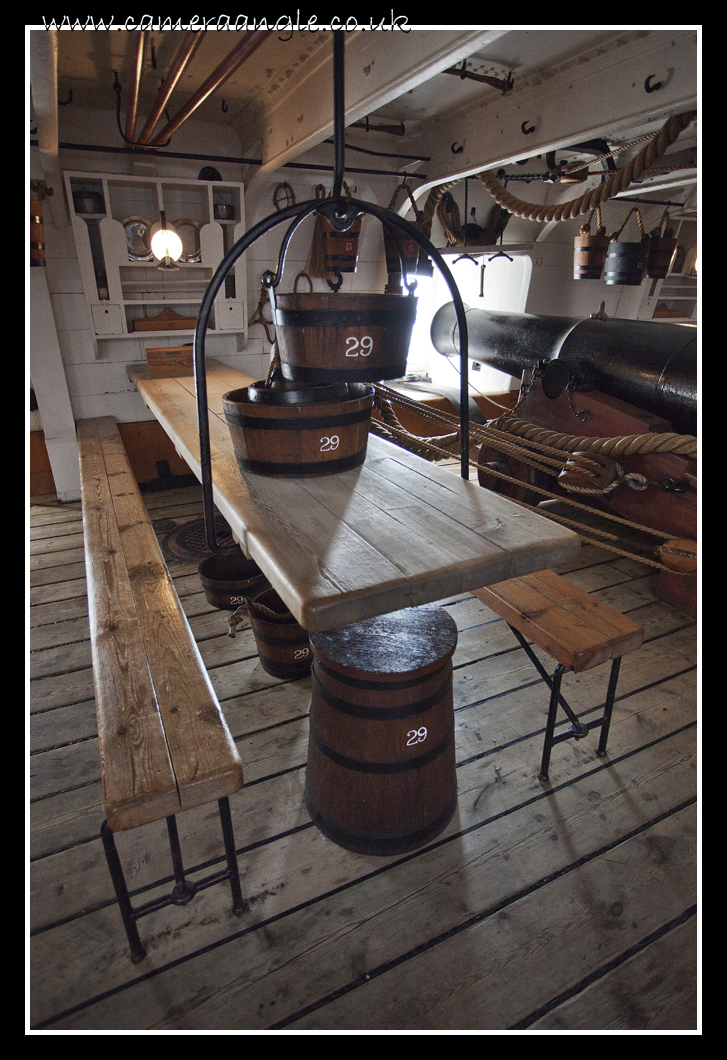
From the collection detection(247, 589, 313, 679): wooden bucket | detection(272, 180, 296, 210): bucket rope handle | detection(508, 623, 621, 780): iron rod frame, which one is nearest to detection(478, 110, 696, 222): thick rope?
detection(272, 180, 296, 210): bucket rope handle

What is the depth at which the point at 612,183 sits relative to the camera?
10.1ft

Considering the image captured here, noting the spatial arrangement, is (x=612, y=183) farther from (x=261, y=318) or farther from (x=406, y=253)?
(x=261, y=318)

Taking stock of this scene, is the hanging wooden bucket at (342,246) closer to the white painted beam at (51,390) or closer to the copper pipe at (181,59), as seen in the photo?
the copper pipe at (181,59)

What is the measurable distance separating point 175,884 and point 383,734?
664 mm

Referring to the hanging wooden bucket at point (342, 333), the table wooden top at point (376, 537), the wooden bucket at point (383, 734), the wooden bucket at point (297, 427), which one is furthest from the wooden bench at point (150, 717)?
the hanging wooden bucket at point (342, 333)

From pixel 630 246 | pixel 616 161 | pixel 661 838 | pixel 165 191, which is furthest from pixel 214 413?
→ pixel 616 161

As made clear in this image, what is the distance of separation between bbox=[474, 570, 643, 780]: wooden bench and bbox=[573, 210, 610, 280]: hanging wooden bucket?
3425 millimetres

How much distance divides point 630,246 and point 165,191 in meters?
3.50

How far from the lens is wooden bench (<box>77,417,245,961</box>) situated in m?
1.19

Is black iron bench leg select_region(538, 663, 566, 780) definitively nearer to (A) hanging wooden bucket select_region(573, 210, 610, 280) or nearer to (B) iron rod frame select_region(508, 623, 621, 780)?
(B) iron rod frame select_region(508, 623, 621, 780)

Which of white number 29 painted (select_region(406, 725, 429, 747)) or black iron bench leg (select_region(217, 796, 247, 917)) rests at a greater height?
white number 29 painted (select_region(406, 725, 429, 747))

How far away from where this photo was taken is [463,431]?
1623 millimetres

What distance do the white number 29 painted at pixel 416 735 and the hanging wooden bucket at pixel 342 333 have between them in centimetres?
91

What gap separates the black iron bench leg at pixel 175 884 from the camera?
4.26 feet
